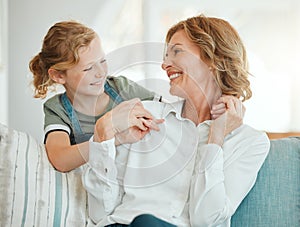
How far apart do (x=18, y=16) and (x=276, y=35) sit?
1872 mm

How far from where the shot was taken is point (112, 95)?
199 centimetres

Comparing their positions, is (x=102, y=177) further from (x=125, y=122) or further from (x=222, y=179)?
(x=222, y=179)

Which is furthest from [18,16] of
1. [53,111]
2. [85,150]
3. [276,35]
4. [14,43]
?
[85,150]

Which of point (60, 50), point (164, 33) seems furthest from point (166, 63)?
point (164, 33)

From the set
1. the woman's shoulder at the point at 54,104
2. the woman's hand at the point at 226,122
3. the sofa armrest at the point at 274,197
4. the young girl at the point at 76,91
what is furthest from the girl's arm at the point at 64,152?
the sofa armrest at the point at 274,197

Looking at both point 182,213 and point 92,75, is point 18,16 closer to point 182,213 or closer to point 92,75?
point 92,75

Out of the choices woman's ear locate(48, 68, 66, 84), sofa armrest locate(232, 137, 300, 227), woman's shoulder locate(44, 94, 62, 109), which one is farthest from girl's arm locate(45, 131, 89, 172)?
sofa armrest locate(232, 137, 300, 227)

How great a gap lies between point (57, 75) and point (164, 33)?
236 centimetres

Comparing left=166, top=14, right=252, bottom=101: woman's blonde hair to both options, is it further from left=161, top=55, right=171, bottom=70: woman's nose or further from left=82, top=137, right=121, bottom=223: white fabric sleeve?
left=82, top=137, right=121, bottom=223: white fabric sleeve

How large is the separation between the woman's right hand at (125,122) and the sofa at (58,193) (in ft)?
0.65

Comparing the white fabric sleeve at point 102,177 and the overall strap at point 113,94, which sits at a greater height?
the overall strap at point 113,94

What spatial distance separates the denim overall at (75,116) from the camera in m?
1.91

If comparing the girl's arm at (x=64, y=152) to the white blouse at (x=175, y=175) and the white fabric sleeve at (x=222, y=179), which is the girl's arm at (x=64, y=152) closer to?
the white blouse at (x=175, y=175)

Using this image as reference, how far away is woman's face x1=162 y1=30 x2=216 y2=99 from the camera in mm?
1823
